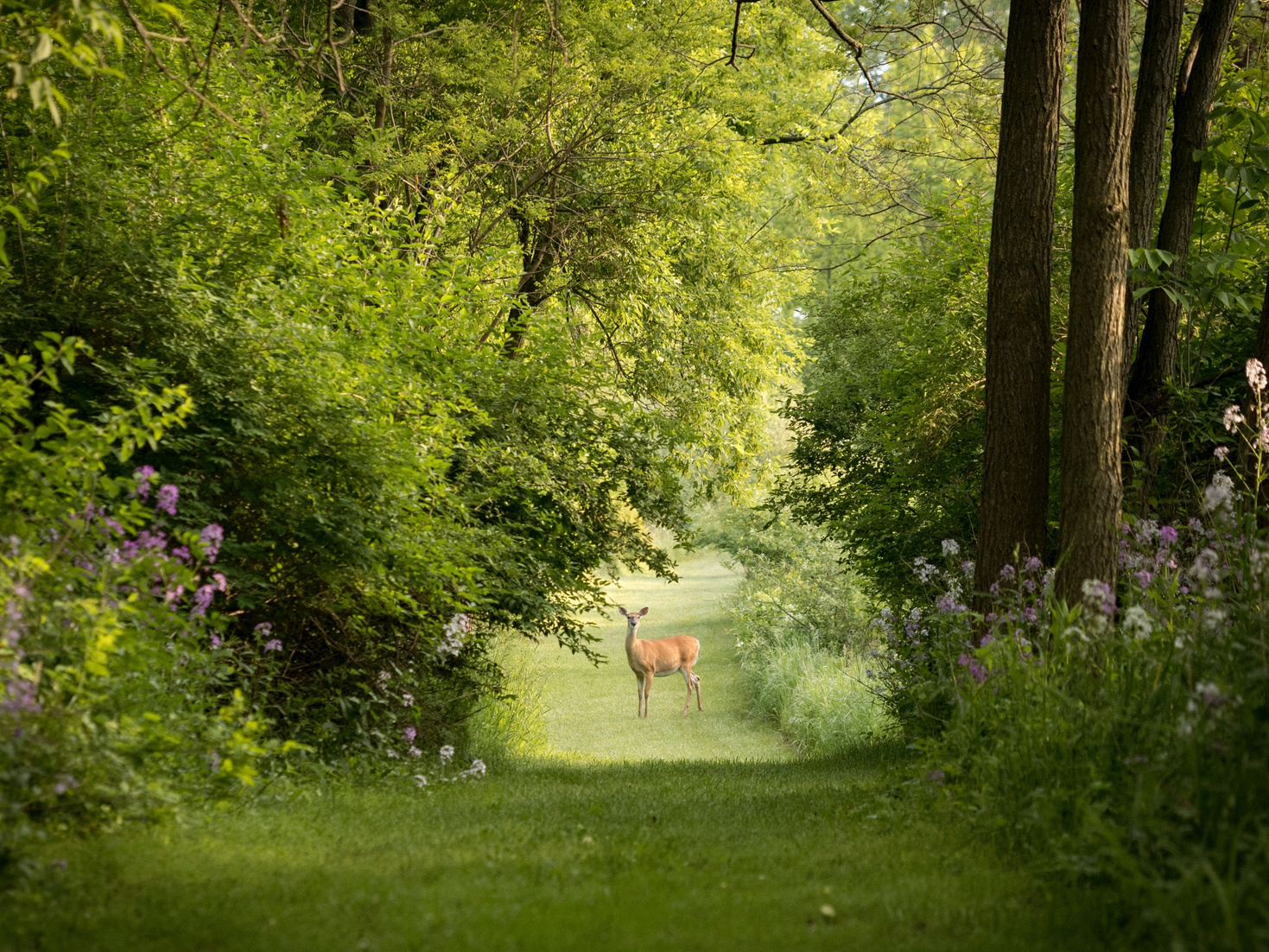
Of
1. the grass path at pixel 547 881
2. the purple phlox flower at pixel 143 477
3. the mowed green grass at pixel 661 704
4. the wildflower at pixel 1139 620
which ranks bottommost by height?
the mowed green grass at pixel 661 704

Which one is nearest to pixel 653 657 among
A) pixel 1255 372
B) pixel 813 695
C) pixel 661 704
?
pixel 661 704

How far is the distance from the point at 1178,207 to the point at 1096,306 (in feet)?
8.56

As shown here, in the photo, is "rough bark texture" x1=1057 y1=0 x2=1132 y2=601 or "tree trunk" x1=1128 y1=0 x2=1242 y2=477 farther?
"tree trunk" x1=1128 y1=0 x2=1242 y2=477

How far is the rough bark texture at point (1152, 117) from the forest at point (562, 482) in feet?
0.14

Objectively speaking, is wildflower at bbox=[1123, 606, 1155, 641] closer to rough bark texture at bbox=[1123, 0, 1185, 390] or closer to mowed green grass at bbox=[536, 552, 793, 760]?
rough bark texture at bbox=[1123, 0, 1185, 390]

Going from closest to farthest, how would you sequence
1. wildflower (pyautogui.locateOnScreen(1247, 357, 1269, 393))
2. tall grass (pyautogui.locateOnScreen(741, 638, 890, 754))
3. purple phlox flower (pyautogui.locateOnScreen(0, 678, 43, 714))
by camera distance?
purple phlox flower (pyautogui.locateOnScreen(0, 678, 43, 714)) → wildflower (pyautogui.locateOnScreen(1247, 357, 1269, 393)) → tall grass (pyautogui.locateOnScreen(741, 638, 890, 754))

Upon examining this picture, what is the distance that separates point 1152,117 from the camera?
8.78 metres

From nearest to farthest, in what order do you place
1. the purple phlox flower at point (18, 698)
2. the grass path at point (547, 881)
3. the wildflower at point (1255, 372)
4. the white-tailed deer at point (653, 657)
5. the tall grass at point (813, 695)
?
the grass path at point (547, 881), the purple phlox flower at point (18, 698), the wildflower at point (1255, 372), the tall grass at point (813, 695), the white-tailed deer at point (653, 657)

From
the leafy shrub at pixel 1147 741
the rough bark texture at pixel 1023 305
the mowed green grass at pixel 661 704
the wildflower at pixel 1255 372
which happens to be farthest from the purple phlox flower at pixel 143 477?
the mowed green grass at pixel 661 704

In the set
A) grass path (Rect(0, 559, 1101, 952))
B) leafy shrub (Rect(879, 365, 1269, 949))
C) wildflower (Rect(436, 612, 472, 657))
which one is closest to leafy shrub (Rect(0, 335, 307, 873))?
grass path (Rect(0, 559, 1101, 952))

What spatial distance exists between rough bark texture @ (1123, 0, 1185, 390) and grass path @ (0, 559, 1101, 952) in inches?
204

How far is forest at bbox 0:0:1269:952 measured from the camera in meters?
4.05

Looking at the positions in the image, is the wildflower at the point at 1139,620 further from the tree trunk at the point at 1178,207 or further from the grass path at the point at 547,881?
the tree trunk at the point at 1178,207

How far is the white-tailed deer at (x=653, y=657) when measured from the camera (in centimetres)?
1909
